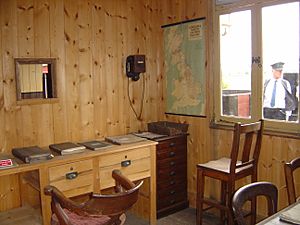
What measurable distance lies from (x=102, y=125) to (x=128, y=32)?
1012 mm

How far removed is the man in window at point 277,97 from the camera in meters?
3.10

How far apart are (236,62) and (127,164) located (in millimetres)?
1396

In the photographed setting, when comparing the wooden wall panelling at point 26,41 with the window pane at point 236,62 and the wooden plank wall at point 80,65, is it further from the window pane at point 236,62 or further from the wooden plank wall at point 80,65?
the window pane at point 236,62

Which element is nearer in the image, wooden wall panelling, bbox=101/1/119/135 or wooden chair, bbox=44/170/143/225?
wooden chair, bbox=44/170/143/225

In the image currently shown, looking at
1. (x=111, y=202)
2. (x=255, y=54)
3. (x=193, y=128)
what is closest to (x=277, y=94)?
(x=255, y=54)

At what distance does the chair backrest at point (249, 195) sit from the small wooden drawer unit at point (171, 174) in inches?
68.6

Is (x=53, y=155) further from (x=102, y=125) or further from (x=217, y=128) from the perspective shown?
(x=217, y=128)

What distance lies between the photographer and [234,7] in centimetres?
339

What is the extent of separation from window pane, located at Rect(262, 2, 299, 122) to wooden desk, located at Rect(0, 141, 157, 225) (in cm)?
113

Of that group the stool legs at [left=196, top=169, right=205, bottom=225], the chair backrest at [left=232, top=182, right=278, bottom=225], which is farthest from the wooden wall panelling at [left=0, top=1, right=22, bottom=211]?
the chair backrest at [left=232, top=182, right=278, bottom=225]

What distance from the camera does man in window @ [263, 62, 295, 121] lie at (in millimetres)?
3100

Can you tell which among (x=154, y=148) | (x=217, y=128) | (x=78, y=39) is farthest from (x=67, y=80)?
(x=217, y=128)

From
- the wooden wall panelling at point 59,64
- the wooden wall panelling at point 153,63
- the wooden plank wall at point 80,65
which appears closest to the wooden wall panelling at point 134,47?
the wooden plank wall at point 80,65

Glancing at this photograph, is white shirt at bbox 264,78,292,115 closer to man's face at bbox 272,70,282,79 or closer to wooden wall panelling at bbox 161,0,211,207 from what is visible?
man's face at bbox 272,70,282,79
